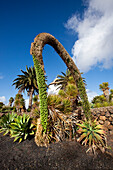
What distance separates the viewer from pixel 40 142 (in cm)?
351

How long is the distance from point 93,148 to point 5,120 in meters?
4.88

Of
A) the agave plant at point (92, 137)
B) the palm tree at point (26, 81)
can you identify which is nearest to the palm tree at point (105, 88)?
the palm tree at point (26, 81)

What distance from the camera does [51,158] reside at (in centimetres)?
287

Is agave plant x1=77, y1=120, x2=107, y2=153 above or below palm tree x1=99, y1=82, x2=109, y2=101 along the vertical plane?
below

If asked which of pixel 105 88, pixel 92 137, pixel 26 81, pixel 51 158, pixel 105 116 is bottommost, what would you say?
pixel 51 158

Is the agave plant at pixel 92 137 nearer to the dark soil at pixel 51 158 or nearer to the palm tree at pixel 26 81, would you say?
the dark soil at pixel 51 158

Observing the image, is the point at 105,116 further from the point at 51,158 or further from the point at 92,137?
the point at 51,158

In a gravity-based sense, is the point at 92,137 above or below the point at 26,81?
below

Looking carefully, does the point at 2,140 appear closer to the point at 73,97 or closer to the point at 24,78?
the point at 73,97

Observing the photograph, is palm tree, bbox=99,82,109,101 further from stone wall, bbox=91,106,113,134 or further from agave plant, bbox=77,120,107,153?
agave plant, bbox=77,120,107,153

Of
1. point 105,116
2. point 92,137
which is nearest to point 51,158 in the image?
point 92,137

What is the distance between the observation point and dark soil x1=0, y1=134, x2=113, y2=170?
8.54 feet

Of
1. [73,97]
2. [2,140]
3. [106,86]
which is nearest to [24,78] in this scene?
[73,97]

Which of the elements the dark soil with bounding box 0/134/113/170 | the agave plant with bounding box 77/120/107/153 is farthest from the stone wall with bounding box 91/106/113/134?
the dark soil with bounding box 0/134/113/170
